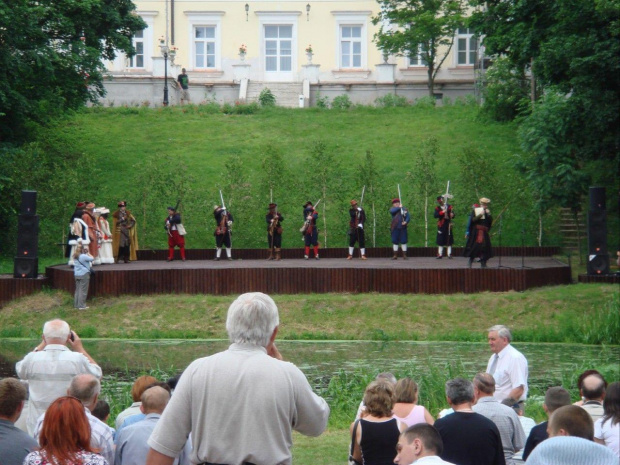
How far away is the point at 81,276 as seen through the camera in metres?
22.7

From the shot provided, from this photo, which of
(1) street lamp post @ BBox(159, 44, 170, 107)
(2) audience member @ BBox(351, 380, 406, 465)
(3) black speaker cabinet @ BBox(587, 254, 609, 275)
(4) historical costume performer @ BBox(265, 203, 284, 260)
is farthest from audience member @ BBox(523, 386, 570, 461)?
(1) street lamp post @ BBox(159, 44, 170, 107)

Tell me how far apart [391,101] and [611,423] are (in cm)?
4187

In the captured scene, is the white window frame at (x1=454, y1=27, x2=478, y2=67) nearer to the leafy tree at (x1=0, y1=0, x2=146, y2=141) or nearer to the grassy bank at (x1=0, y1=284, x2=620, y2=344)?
the leafy tree at (x1=0, y1=0, x2=146, y2=141)

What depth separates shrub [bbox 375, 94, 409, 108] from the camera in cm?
4716

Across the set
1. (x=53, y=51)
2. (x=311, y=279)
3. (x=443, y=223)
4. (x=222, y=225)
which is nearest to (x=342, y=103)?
(x=53, y=51)

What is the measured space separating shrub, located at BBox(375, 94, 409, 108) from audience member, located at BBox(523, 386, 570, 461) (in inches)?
1596

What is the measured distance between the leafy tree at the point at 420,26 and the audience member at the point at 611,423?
41091 millimetres

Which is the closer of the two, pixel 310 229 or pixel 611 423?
pixel 611 423

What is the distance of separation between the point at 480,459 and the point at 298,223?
1070 inches

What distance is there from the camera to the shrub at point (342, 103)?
46906 millimetres

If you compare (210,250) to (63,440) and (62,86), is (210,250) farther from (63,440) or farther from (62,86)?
(63,440)

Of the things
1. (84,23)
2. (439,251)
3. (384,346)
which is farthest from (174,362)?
(84,23)

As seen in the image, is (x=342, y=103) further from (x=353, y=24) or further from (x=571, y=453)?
(x=571, y=453)

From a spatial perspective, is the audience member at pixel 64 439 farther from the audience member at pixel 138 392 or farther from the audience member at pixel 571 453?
the audience member at pixel 571 453
